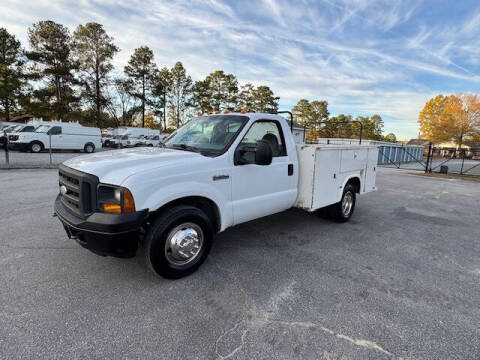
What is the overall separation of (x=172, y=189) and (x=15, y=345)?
172 cm

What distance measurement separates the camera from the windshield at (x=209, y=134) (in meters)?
3.49

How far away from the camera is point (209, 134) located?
378 centimetres

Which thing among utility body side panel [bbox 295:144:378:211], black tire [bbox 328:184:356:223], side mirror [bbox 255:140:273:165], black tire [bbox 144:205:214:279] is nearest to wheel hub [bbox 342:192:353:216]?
black tire [bbox 328:184:356:223]

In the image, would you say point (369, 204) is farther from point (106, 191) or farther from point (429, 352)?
point (106, 191)

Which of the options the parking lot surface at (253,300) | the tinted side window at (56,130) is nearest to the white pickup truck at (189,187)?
the parking lot surface at (253,300)

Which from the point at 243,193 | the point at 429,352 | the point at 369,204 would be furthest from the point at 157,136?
the point at 429,352

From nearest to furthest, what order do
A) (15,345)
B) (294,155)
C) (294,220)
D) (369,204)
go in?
(15,345) → (294,155) → (294,220) → (369,204)

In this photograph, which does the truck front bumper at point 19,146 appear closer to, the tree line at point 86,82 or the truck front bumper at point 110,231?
the tree line at point 86,82

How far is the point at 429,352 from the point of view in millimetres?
2119

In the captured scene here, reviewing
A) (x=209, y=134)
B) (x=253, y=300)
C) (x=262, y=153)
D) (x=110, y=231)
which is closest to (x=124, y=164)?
(x=110, y=231)

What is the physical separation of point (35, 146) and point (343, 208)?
20.2 meters

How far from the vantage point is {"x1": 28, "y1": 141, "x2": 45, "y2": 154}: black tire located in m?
17.7

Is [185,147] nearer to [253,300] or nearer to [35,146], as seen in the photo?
[253,300]

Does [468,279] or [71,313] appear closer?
[71,313]
